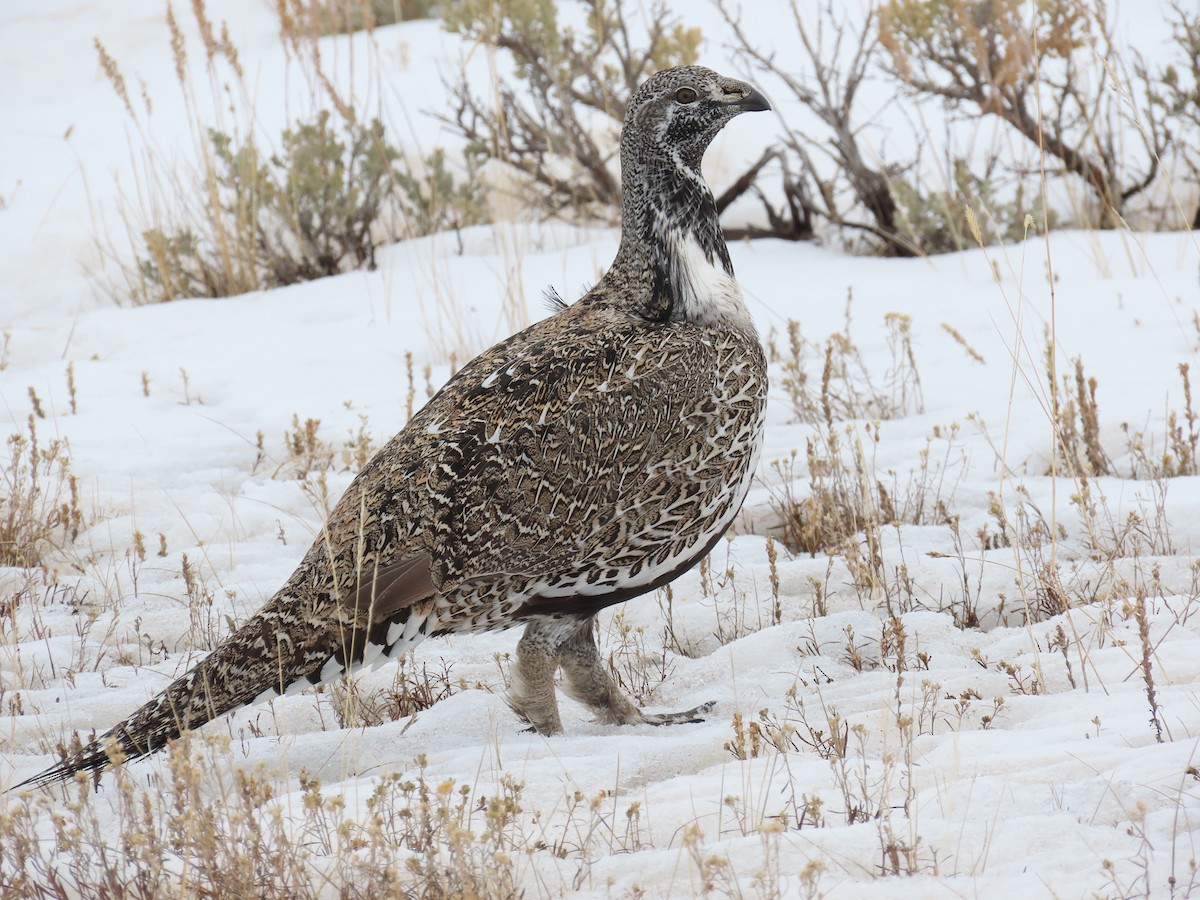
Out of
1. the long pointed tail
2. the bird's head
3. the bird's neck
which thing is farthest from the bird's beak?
the long pointed tail

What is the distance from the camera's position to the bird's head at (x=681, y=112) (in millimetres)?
3762

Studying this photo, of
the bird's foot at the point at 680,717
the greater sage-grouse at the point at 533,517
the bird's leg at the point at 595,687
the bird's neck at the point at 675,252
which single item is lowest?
the bird's foot at the point at 680,717

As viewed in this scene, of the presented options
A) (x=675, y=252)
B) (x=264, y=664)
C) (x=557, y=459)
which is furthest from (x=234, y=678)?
(x=675, y=252)

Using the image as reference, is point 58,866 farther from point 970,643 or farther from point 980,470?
point 980,470

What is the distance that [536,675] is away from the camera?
11.3 ft

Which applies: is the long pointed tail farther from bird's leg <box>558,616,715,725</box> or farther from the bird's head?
the bird's head

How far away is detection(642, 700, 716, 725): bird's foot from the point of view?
3.52 meters

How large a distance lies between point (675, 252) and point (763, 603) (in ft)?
4.41

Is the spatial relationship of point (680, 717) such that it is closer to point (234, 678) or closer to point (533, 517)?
point (533, 517)

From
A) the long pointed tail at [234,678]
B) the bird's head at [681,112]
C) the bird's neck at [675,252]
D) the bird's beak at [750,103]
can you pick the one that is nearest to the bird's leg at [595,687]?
the long pointed tail at [234,678]

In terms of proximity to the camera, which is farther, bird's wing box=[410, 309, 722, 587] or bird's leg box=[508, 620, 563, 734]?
bird's leg box=[508, 620, 563, 734]

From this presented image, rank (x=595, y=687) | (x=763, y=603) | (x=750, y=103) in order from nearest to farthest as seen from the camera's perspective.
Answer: (x=595, y=687)
(x=750, y=103)
(x=763, y=603)

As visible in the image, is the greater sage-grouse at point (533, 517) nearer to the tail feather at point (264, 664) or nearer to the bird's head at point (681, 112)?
the tail feather at point (264, 664)

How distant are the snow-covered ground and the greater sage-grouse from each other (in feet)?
0.83
